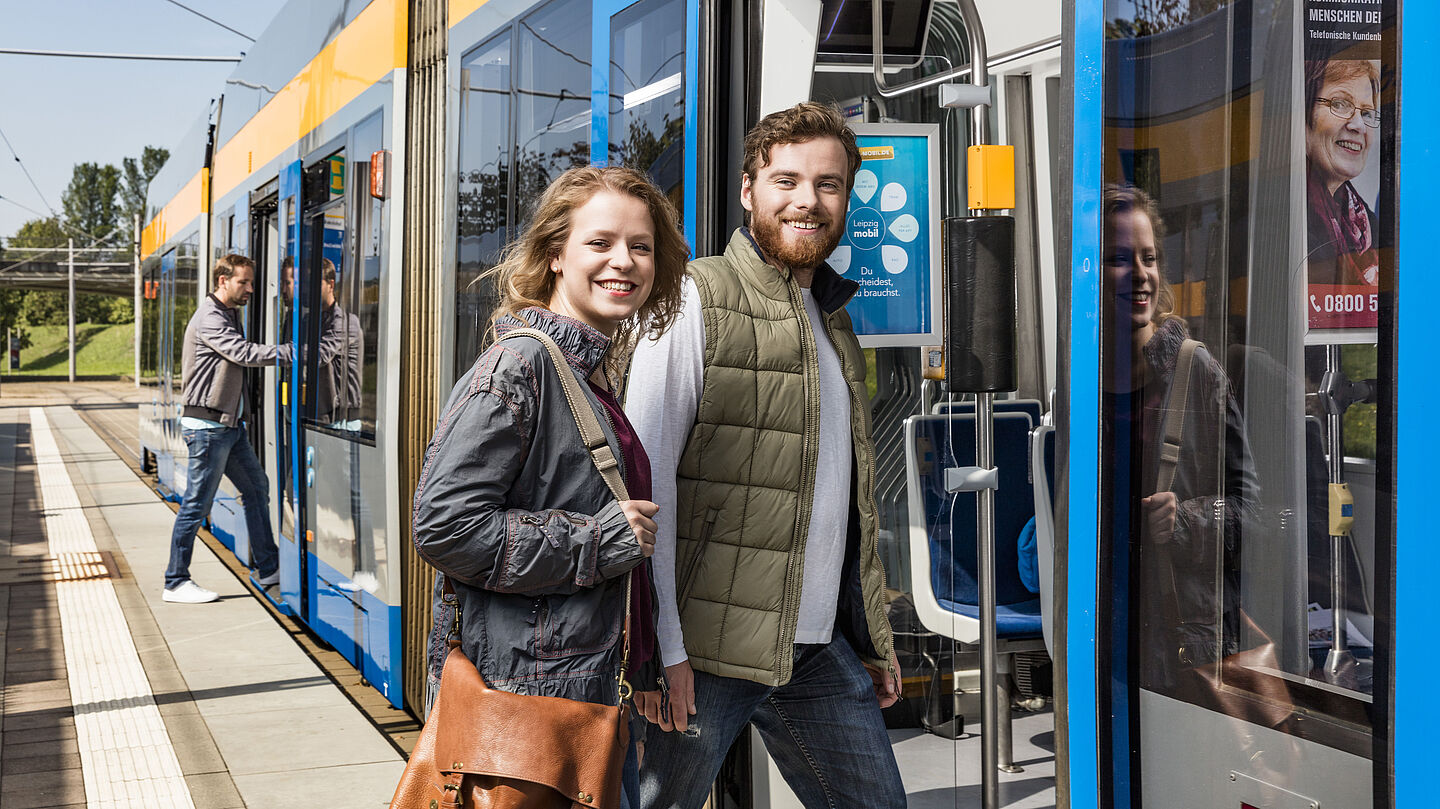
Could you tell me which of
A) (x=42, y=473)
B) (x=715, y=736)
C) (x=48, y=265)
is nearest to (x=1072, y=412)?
(x=715, y=736)

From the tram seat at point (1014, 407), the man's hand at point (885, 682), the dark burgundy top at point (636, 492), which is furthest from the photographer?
the tram seat at point (1014, 407)

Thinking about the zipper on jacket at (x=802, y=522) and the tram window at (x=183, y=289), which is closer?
the zipper on jacket at (x=802, y=522)

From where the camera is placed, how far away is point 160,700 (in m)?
5.92

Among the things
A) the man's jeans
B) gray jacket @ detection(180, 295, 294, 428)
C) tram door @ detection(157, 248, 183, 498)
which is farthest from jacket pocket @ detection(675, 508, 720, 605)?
tram door @ detection(157, 248, 183, 498)

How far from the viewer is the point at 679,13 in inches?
119

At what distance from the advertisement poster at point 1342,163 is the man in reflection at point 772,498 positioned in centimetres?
96

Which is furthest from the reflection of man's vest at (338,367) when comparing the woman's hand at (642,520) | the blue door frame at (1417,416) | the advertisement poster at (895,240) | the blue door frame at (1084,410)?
the blue door frame at (1417,416)

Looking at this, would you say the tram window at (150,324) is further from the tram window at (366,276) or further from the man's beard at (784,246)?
the man's beard at (784,246)

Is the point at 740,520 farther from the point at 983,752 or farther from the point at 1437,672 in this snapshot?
the point at 1437,672

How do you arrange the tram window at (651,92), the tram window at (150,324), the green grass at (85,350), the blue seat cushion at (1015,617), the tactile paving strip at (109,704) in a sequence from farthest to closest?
the green grass at (85,350) → the tram window at (150,324) → the tactile paving strip at (109,704) → the blue seat cushion at (1015,617) → the tram window at (651,92)

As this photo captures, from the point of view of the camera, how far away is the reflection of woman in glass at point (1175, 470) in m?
1.75

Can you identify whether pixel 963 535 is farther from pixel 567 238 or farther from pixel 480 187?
pixel 567 238

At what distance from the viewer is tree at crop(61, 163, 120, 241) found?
113 m

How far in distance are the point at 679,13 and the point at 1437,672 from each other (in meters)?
2.16
